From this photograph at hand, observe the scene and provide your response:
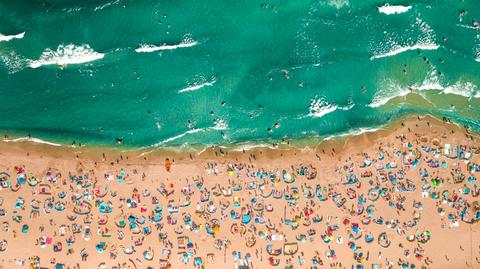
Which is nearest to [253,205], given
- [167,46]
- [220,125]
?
[220,125]

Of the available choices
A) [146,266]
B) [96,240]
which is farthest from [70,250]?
[146,266]

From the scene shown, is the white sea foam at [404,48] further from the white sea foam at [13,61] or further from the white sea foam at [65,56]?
the white sea foam at [13,61]

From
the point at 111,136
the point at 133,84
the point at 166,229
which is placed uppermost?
the point at 133,84

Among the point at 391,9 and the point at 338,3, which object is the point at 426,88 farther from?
the point at 338,3

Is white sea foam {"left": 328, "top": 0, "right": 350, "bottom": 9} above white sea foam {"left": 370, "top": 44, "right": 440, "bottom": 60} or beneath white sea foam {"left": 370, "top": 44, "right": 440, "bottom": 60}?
above

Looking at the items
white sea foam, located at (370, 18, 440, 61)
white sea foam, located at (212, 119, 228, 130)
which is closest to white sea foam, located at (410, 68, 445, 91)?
white sea foam, located at (370, 18, 440, 61)

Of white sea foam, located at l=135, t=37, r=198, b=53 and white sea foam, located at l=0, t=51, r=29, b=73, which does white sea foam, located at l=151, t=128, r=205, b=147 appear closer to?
white sea foam, located at l=135, t=37, r=198, b=53

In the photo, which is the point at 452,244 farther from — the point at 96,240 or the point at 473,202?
the point at 96,240
